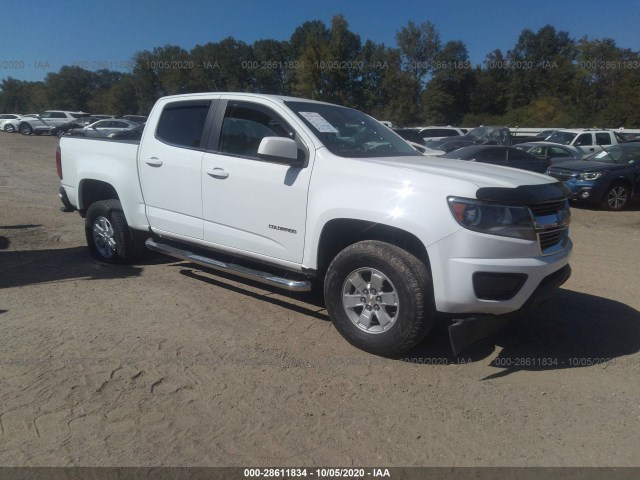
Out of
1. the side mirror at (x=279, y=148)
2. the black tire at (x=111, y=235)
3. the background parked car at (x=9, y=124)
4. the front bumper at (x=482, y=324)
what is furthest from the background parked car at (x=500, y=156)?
the background parked car at (x=9, y=124)

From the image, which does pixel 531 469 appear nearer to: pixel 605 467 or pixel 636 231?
pixel 605 467

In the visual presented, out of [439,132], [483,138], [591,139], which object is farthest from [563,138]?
[439,132]

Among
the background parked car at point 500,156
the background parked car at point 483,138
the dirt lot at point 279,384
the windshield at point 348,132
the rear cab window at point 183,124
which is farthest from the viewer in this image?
the background parked car at point 483,138

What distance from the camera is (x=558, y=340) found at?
4.57m

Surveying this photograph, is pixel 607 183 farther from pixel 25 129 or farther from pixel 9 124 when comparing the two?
pixel 9 124

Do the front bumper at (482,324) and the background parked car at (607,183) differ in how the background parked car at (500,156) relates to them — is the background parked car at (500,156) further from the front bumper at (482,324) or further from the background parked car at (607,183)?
the front bumper at (482,324)

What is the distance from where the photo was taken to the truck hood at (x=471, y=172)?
382 cm

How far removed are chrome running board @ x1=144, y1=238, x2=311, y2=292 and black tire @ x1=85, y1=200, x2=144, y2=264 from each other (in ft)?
1.16

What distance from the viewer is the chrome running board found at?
14.6ft

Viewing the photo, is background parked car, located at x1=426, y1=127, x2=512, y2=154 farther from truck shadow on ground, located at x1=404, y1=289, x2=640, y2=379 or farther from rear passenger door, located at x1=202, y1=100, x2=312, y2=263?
rear passenger door, located at x1=202, y1=100, x2=312, y2=263

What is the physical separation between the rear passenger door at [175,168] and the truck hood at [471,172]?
1888mm

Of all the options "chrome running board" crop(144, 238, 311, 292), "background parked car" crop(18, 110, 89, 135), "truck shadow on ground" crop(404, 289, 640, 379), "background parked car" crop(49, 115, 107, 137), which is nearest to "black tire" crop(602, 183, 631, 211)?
"truck shadow on ground" crop(404, 289, 640, 379)

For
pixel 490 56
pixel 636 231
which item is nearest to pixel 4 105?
pixel 490 56

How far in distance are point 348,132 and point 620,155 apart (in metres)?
11.2
